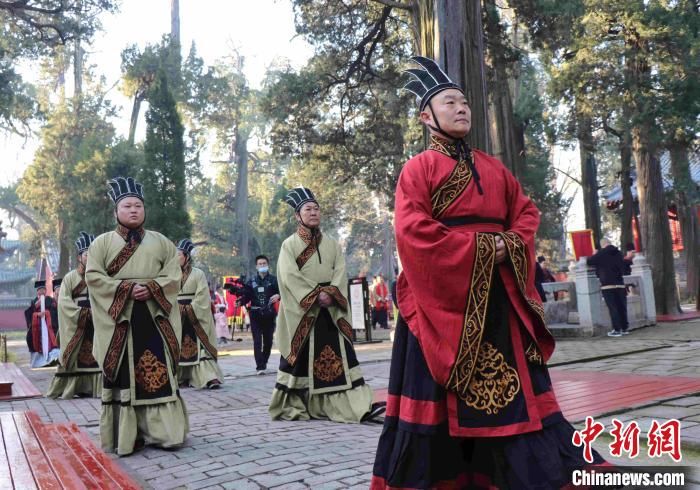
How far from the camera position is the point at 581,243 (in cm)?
1911

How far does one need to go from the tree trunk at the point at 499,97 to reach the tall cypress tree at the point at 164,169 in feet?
38.6

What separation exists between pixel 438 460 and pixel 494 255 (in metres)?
0.95

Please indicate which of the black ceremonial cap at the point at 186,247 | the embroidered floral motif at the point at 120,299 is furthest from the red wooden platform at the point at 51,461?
the black ceremonial cap at the point at 186,247

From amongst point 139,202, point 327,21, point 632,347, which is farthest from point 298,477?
point 327,21

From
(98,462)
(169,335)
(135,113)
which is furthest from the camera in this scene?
(135,113)

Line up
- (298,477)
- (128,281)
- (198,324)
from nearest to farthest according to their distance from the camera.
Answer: (298,477) < (128,281) < (198,324)

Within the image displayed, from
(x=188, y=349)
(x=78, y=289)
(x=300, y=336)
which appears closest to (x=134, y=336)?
(x=300, y=336)

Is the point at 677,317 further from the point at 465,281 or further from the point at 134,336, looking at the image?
the point at 465,281

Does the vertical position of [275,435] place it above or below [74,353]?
below

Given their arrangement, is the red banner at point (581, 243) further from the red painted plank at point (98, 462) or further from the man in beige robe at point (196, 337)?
the red painted plank at point (98, 462)

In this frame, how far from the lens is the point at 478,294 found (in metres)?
3.16

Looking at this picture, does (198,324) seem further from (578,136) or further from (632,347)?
(578,136)

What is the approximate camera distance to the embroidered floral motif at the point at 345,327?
6.59 m

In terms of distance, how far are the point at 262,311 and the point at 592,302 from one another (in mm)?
6452
